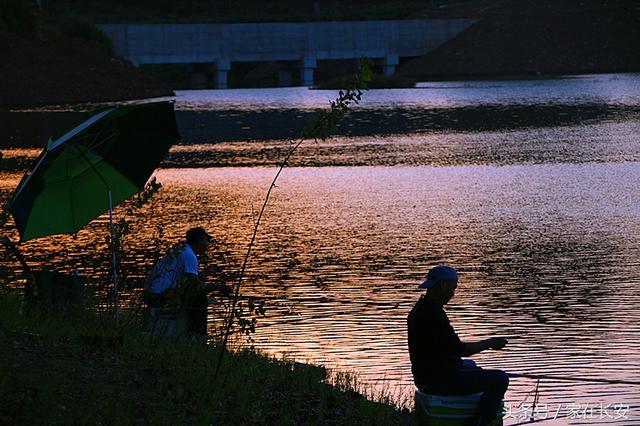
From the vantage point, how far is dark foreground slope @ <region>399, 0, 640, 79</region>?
4510 inches

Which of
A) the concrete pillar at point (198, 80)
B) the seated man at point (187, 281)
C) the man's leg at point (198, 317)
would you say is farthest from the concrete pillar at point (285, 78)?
the man's leg at point (198, 317)

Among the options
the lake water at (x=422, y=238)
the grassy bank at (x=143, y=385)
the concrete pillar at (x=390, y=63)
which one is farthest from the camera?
the concrete pillar at (x=390, y=63)

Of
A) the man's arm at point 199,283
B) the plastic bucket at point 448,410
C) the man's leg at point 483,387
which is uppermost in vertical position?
the man's arm at point 199,283

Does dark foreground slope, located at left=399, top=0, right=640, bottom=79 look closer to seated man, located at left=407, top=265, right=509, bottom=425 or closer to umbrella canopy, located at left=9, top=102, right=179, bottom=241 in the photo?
umbrella canopy, located at left=9, top=102, right=179, bottom=241

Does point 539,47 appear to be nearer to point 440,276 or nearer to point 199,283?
point 199,283

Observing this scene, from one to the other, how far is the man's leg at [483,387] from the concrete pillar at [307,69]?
10463 cm

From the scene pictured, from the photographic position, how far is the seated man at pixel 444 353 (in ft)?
32.0

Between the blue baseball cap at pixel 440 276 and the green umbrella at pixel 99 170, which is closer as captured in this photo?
Result: the blue baseball cap at pixel 440 276

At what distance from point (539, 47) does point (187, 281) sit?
350 ft

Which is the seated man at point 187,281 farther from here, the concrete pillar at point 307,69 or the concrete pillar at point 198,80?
the concrete pillar at point 198,80

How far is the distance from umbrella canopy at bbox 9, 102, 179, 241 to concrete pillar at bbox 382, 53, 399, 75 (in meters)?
107

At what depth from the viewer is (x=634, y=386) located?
12367mm

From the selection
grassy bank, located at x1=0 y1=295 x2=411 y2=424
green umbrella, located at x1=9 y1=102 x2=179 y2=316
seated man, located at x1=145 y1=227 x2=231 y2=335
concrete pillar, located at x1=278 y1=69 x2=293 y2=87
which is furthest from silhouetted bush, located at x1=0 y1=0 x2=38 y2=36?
grassy bank, located at x1=0 y1=295 x2=411 y2=424

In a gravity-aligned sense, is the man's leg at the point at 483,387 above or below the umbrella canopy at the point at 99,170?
below
